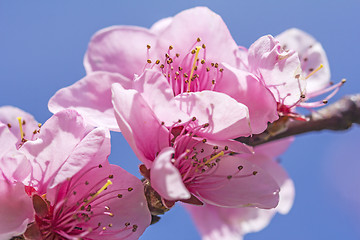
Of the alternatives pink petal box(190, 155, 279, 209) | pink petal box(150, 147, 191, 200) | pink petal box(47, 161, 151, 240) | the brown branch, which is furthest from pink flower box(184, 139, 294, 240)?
pink petal box(150, 147, 191, 200)

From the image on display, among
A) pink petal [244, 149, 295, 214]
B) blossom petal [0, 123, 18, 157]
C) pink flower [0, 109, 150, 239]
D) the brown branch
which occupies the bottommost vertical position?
pink petal [244, 149, 295, 214]

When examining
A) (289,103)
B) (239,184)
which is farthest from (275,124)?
(239,184)

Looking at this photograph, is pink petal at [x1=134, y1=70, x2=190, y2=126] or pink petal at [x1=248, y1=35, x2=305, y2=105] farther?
pink petal at [x1=248, y1=35, x2=305, y2=105]

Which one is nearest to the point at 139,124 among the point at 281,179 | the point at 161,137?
the point at 161,137

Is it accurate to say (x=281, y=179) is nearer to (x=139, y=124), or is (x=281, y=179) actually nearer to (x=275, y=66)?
(x=275, y=66)

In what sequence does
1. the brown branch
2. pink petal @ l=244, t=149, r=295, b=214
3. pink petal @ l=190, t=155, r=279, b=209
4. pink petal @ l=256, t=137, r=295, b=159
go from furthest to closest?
1. pink petal @ l=256, t=137, r=295, b=159
2. pink petal @ l=244, t=149, r=295, b=214
3. the brown branch
4. pink petal @ l=190, t=155, r=279, b=209

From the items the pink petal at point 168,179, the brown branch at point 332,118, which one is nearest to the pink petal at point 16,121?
the pink petal at point 168,179

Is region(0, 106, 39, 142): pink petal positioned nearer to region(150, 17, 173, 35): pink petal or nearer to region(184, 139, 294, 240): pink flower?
region(150, 17, 173, 35): pink petal

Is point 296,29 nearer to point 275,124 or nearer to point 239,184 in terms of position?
point 275,124
